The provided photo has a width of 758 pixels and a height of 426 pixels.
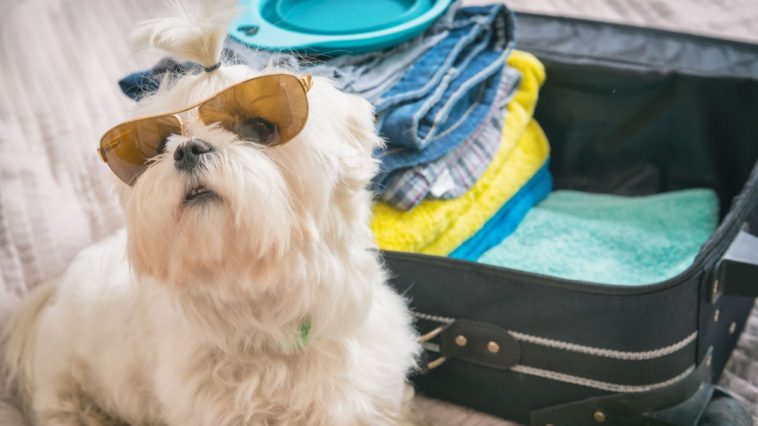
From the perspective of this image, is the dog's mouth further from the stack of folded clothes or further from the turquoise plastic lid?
the turquoise plastic lid

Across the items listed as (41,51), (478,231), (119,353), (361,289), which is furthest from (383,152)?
(41,51)

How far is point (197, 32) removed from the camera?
29.6 inches

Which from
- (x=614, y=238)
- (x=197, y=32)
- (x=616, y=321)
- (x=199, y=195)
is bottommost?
(x=614, y=238)

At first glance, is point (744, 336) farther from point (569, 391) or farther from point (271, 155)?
point (271, 155)

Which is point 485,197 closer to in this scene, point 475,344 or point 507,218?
point 507,218

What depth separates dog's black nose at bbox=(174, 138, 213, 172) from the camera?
0.72 metres

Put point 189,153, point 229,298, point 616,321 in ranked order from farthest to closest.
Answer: point 616,321 < point 229,298 < point 189,153

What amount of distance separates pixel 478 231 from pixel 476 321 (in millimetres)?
300

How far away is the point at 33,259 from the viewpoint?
129cm

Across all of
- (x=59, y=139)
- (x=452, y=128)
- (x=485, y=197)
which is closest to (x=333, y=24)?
(x=452, y=128)

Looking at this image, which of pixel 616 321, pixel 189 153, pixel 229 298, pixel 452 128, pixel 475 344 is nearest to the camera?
pixel 189 153

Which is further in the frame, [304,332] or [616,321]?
[616,321]

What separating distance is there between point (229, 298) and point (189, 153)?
7.2 inches

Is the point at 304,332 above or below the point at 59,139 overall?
above
